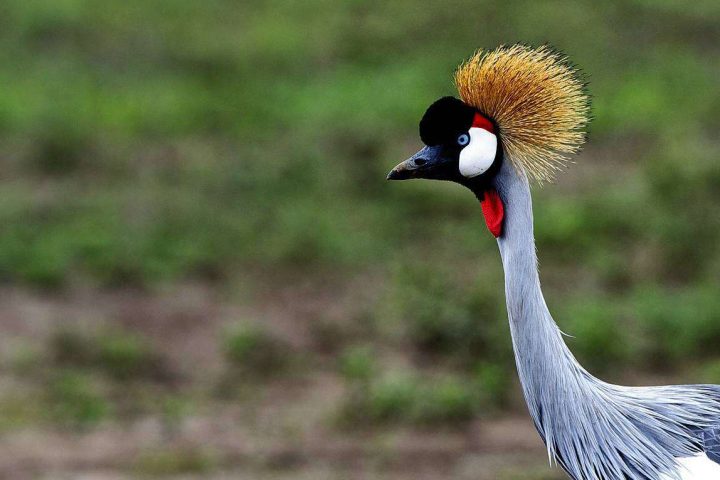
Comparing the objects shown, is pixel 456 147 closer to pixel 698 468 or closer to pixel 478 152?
pixel 478 152

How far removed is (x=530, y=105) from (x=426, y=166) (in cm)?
29

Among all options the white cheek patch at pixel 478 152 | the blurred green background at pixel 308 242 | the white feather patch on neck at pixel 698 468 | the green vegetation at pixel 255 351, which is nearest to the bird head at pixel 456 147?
the white cheek patch at pixel 478 152

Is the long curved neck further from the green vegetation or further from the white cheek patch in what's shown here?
the green vegetation

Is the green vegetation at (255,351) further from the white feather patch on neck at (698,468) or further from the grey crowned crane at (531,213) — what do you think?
the white feather patch on neck at (698,468)

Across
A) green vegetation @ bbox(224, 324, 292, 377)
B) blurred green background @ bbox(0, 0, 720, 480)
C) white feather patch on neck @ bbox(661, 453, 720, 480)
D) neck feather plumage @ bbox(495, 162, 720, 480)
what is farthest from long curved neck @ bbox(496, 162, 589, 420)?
green vegetation @ bbox(224, 324, 292, 377)

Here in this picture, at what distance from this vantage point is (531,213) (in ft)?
10.7

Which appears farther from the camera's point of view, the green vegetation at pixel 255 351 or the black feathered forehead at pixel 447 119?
the green vegetation at pixel 255 351

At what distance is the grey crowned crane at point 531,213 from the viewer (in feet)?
10.6

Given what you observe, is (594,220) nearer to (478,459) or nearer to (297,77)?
(478,459)

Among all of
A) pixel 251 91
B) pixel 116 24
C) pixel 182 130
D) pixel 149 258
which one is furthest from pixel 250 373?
pixel 116 24

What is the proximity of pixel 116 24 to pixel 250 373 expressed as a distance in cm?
519

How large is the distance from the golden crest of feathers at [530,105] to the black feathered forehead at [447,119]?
0.05 metres

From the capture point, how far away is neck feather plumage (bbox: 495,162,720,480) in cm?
322

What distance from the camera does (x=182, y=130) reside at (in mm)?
8969
